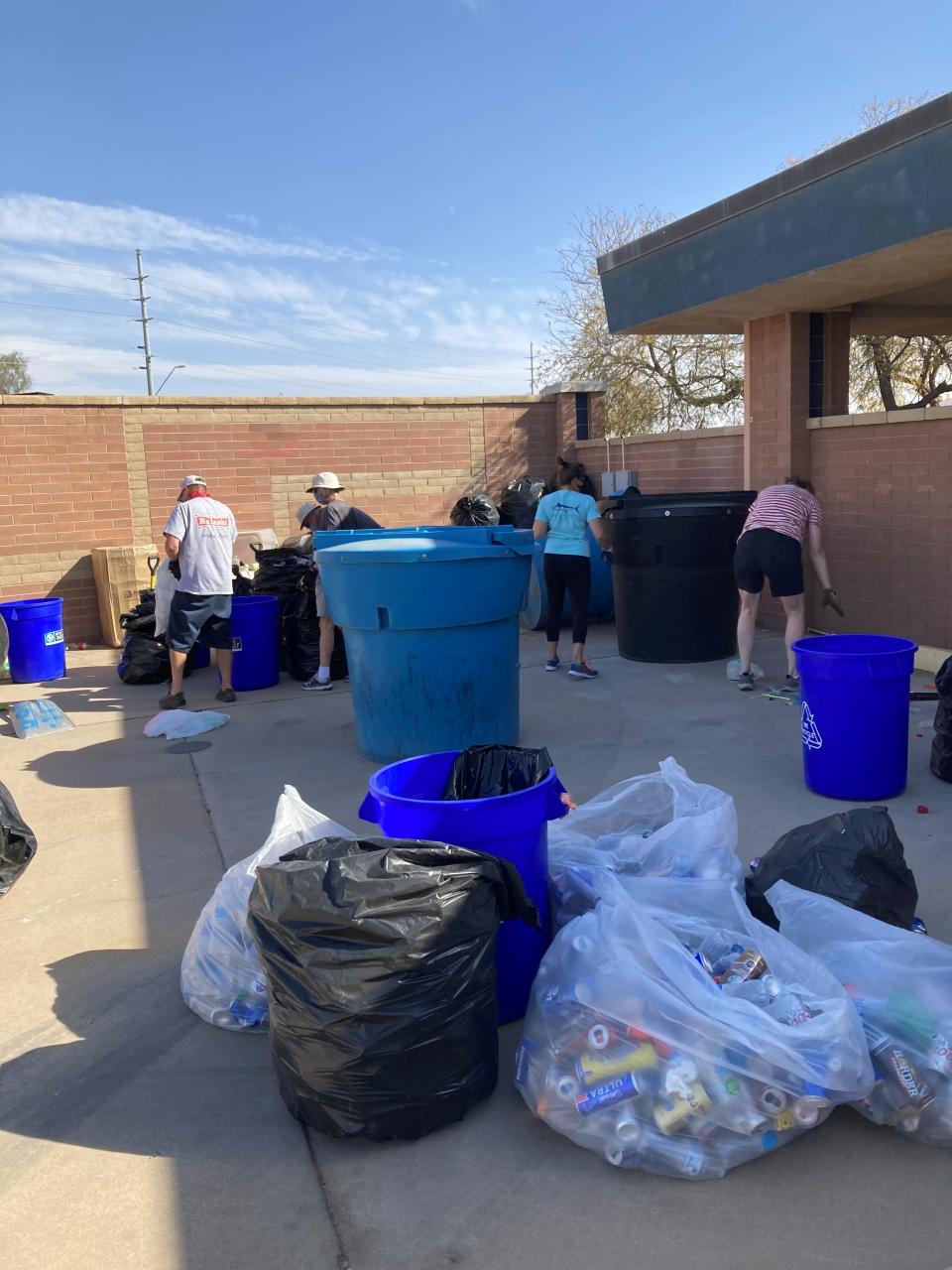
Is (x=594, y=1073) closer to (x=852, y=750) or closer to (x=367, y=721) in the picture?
(x=852, y=750)

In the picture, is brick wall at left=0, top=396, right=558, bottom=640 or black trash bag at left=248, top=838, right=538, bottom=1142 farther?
brick wall at left=0, top=396, right=558, bottom=640

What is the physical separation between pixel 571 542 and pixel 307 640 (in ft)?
7.45

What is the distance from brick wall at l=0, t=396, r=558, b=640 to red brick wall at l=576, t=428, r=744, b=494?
159 cm

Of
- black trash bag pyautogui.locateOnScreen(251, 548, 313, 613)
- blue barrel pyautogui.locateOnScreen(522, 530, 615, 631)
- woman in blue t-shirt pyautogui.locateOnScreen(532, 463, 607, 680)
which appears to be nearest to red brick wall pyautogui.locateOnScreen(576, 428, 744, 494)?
blue barrel pyautogui.locateOnScreen(522, 530, 615, 631)

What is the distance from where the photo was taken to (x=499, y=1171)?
2.28 m

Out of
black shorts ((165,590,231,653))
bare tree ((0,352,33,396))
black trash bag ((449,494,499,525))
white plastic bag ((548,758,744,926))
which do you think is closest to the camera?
white plastic bag ((548,758,744,926))

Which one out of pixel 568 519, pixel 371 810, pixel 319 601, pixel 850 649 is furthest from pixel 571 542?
pixel 371 810

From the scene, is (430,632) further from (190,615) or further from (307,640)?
(307,640)

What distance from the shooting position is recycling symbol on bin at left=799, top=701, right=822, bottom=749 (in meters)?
4.50

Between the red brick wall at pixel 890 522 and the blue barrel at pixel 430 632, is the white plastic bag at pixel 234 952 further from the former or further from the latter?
the red brick wall at pixel 890 522

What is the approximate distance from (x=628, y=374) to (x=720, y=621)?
12.8m

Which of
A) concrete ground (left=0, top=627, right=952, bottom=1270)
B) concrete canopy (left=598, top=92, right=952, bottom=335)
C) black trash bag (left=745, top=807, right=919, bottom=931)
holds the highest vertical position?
concrete canopy (left=598, top=92, right=952, bottom=335)

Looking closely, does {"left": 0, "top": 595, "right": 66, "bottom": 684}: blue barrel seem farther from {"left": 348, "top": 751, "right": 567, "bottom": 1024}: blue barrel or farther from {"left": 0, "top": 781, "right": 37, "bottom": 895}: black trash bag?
{"left": 348, "top": 751, "right": 567, "bottom": 1024}: blue barrel

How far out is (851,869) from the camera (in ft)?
10.1
